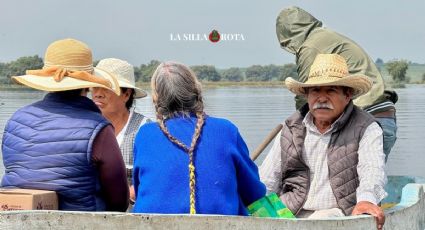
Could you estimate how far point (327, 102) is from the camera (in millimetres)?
4746

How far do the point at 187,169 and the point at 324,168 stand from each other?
4.04ft

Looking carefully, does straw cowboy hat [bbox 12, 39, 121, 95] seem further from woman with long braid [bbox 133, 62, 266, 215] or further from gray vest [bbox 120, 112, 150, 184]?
gray vest [bbox 120, 112, 150, 184]

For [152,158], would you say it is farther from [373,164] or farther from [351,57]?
[351,57]

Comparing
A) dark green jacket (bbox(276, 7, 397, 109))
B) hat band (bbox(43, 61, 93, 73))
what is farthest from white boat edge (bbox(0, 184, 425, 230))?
dark green jacket (bbox(276, 7, 397, 109))

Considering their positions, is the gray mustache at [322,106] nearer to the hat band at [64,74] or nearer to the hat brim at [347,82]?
the hat brim at [347,82]

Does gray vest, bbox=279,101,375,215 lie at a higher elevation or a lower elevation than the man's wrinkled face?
lower

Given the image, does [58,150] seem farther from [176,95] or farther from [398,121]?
[398,121]

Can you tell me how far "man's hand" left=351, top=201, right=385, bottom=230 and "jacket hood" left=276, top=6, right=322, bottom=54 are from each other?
2.47 metres

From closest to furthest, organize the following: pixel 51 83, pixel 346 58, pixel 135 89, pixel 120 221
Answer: pixel 120 221, pixel 51 83, pixel 135 89, pixel 346 58

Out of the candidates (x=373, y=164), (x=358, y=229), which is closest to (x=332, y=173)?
(x=373, y=164)

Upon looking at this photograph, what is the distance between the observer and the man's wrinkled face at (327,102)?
473 cm

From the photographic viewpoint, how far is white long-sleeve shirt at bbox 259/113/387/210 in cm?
449

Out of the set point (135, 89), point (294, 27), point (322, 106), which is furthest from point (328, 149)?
point (294, 27)

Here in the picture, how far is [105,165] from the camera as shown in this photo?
4.03m
